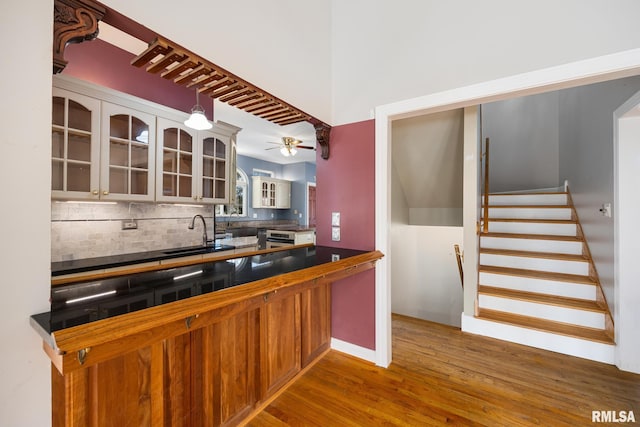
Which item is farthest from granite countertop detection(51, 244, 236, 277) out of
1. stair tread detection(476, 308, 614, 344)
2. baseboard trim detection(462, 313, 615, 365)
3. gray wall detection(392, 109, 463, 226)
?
stair tread detection(476, 308, 614, 344)

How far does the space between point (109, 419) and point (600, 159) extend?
4.19m

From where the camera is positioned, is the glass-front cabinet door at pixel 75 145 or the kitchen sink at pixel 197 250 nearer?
the glass-front cabinet door at pixel 75 145

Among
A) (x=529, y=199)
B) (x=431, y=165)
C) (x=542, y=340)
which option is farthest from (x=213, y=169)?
(x=529, y=199)

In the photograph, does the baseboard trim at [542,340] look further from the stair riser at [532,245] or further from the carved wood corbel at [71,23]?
the carved wood corbel at [71,23]

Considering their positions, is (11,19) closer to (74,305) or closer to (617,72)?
(74,305)

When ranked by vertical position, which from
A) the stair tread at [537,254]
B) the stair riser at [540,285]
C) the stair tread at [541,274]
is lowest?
the stair riser at [540,285]

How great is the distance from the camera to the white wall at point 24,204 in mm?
772

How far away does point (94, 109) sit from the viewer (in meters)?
2.03

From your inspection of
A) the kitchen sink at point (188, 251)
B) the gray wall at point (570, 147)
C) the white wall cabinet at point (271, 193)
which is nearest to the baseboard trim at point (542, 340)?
the gray wall at point (570, 147)

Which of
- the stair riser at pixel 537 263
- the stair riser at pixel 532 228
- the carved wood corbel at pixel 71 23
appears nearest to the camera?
the carved wood corbel at pixel 71 23

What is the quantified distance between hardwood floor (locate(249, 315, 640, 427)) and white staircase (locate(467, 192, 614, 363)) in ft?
0.62

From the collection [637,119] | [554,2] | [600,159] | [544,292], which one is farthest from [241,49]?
[544,292]

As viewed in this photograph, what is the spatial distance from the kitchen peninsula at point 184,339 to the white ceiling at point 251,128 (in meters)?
2.16

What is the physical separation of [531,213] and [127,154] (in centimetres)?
495
